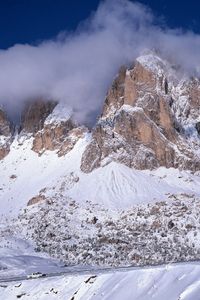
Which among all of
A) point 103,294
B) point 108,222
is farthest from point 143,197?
point 103,294

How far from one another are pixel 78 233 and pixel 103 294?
412 feet

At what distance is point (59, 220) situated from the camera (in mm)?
177000

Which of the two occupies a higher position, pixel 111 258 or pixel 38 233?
pixel 38 233

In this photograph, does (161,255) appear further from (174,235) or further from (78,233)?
(78,233)

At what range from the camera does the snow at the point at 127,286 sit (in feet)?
128

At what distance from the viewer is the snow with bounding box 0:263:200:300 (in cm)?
3897

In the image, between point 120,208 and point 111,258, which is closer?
point 111,258

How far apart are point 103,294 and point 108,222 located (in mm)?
136365

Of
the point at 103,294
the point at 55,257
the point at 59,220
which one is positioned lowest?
the point at 103,294

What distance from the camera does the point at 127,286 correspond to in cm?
4228

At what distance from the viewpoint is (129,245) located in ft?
500

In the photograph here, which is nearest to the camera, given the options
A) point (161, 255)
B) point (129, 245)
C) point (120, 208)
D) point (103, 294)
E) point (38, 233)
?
point (103, 294)

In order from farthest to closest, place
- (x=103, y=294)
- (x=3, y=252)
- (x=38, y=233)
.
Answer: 1. (x=38, y=233)
2. (x=3, y=252)
3. (x=103, y=294)

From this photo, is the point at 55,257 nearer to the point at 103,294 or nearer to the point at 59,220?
the point at 59,220
